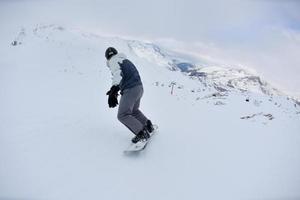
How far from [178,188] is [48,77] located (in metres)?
9.08

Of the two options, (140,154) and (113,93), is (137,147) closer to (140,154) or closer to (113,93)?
(140,154)

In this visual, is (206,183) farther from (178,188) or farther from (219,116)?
(219,116)

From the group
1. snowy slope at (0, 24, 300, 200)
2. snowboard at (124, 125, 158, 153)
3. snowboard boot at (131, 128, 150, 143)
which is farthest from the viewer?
snowboard boot at (131, 128, 150, 143)

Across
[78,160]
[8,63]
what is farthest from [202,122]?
[8,63]

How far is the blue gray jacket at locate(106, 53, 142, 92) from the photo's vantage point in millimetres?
5816

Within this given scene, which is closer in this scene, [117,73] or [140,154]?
[140,154]

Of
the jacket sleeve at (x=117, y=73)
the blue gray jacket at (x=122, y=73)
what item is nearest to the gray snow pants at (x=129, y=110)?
the blue gray jacket at (x=122, y=73)

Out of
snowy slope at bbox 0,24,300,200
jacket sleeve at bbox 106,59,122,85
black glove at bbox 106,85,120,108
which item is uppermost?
jacket sleeve at bbox 106,59,122,85

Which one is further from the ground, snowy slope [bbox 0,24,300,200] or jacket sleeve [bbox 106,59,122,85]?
jacket sleeve [bbox 106,59,122,85]

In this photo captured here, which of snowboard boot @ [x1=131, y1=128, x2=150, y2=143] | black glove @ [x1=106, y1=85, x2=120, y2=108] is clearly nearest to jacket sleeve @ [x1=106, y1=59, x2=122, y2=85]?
black glove @ [x1=106, y1=85, x2=120, y2=108]

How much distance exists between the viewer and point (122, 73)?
19.1 ft

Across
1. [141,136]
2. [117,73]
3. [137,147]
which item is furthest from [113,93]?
[137,147]

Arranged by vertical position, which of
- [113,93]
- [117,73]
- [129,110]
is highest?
[117,73]

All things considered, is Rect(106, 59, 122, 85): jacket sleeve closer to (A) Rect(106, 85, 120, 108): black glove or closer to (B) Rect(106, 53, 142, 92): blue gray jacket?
(B) Rect(106, 53, 142, 92): blue gray jacket
